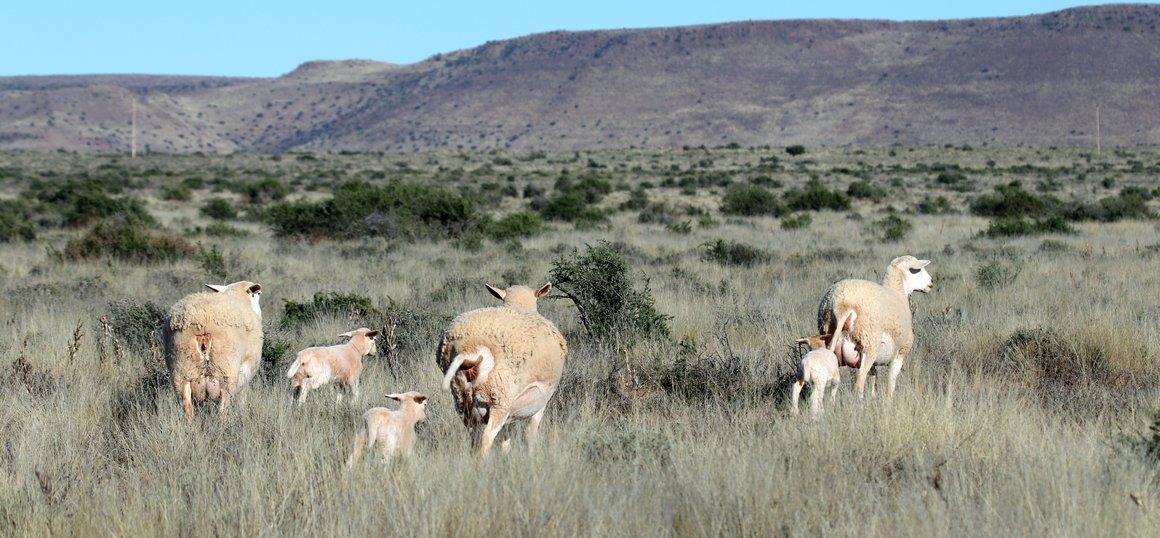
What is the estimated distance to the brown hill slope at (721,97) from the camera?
112000 millimetres

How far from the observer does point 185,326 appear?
6309mm

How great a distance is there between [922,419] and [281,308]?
29.7 feet

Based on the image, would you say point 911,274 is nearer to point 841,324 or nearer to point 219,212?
point 841,324

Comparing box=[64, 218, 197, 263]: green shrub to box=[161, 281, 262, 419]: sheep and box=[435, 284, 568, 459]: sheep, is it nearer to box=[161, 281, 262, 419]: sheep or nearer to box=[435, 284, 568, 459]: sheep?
box=[161, 281, 262, 419]: sheep

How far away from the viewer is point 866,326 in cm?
673

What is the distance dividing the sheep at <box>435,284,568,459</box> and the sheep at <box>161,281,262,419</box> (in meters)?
1.70

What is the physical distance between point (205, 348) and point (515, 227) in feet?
55.0

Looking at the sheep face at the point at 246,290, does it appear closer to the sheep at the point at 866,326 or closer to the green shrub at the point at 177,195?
the sheep at the point at 866,326

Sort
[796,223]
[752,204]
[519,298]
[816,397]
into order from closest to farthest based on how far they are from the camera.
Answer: [519,298]
[816,397]
[796,223]
[752,204]

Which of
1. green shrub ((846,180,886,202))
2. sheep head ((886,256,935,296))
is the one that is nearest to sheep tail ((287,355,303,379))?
sheep head ((886,256,935,296))

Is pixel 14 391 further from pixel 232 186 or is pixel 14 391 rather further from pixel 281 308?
pixel 232 186

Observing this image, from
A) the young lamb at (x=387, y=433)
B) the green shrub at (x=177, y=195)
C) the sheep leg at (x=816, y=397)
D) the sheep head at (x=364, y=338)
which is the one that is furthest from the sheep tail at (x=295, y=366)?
the green shrub at (x=177, y=195)

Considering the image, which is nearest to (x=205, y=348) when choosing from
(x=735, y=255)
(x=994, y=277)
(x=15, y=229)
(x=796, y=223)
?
(x=994, y=277)

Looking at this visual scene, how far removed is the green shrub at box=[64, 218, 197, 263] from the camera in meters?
18.2
